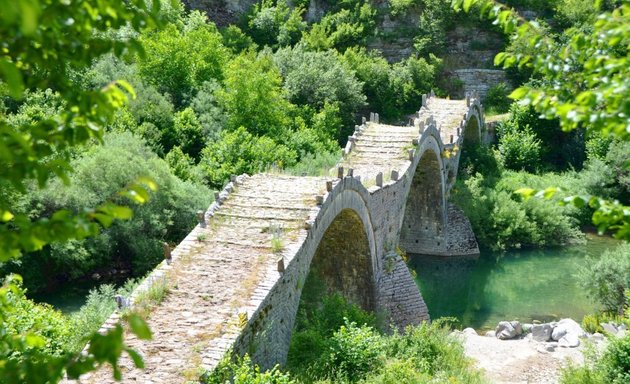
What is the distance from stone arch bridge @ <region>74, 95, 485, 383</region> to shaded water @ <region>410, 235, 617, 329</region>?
4.79 meters

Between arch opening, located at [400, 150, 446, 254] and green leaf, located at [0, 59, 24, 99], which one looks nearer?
green leaf, located at [0, 59, 24, 99]

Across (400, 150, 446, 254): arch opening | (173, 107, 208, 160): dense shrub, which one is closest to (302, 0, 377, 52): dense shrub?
(173, 107, 208, 160): dense shrub

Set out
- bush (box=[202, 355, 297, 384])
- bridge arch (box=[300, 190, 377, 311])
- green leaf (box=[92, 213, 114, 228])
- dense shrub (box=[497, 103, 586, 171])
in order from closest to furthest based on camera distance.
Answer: green leaf (box=[92, 213, 114, 228])
bush (box=[202, 355, 297, 384])
bridge arch (box=[300, 190, 377, 311])
dense shrub (box=[497, 103, 586, 171])

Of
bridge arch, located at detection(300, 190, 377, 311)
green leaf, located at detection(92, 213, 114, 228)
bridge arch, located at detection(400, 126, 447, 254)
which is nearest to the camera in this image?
green leaf, located at detection(92, 213, 114, 228)

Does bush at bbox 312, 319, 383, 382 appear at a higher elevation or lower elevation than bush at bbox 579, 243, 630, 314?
higher

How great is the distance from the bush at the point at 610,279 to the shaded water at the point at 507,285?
136cm

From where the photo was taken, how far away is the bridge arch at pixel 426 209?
29.8 metres

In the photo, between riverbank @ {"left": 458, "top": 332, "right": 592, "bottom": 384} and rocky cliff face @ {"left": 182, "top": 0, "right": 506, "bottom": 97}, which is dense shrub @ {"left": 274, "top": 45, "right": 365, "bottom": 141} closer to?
rocky cliff face @ {"left": 182, "top": 0, "right": 506, "bottom": 97}

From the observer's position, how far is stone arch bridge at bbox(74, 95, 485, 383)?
1076 centimetres

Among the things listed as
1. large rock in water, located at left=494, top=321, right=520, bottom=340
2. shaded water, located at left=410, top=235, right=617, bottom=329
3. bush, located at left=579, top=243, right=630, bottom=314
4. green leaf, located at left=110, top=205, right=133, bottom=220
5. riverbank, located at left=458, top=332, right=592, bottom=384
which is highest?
green leaf, located at left=110, top=205, right=133, bottom=220

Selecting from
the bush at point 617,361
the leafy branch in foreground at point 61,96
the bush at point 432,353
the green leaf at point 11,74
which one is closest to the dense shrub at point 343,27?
the bush at point 432,353

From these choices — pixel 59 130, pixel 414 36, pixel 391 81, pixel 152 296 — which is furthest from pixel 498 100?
pixel 59 130

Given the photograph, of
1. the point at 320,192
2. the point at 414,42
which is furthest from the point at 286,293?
the point at 414,42

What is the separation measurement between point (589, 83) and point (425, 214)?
2567cm
